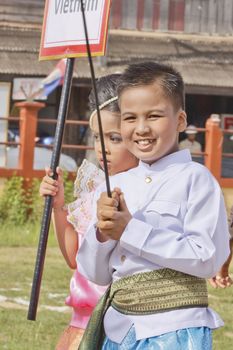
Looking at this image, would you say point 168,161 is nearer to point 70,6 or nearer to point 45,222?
point 45,222

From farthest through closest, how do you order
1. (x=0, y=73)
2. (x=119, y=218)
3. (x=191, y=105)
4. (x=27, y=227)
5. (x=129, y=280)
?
(x=191, y=105) < (x=0, y=73) < (x=27, y=227) < (x=129, y=280) < (x=119, y=218)

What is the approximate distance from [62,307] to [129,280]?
471 cm

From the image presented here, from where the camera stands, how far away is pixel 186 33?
1877 cm

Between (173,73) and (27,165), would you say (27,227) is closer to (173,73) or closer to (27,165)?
(27,165)

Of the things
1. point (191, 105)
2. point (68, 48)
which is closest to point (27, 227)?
point (191, 105)

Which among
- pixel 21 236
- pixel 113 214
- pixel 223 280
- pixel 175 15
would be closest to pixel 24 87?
pixel 175 15

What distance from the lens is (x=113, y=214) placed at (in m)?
2.60

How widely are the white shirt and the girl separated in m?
0.41

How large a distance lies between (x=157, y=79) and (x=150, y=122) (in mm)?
132

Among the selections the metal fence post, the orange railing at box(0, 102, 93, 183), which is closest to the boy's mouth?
the orange railing at box(0, 102, 93, 183)

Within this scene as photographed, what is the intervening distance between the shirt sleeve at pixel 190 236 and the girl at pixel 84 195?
0.60m

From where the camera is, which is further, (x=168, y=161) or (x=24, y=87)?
(x=24, y=87)

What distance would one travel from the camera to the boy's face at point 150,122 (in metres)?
2.77

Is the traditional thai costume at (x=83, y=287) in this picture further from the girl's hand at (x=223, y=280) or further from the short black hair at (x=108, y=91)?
the girl's hand at (x=223, y=280)
